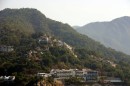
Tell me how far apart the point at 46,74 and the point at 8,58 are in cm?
515

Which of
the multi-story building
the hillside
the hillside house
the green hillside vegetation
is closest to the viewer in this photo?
the green hillside vegetation

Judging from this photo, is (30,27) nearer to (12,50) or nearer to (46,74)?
(12,50)

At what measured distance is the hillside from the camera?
342ft

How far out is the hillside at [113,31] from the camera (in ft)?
342

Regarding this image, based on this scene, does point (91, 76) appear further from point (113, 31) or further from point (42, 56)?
point (113, 31)

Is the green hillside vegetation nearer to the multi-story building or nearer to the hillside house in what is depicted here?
the hillside house

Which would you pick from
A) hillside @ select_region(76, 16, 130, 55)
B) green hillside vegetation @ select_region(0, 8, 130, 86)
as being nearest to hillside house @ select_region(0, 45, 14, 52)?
green hillside vegetation @ select_region(0, 8, 130, 86)

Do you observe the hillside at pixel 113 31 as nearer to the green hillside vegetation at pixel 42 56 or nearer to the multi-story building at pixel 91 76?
the green hillside vegetation at pixel 42 56

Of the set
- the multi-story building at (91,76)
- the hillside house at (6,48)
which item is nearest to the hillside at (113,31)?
the hillside house at (6,48)

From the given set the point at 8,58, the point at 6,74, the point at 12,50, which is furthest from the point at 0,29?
the point at 6,74

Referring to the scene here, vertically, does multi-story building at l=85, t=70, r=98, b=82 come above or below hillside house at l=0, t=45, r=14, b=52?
below

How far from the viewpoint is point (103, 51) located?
159ft

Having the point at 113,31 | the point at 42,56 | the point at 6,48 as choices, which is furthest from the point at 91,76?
the point at 113,31

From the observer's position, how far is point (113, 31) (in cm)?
11838
